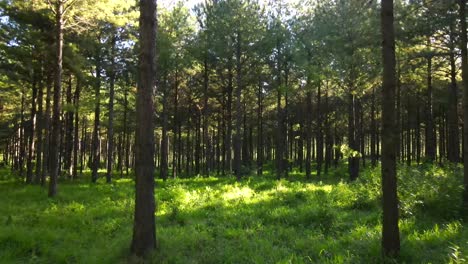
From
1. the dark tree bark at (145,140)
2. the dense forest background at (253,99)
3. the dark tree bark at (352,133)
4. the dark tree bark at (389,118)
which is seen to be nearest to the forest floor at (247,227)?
the dense forest background at (253,99)

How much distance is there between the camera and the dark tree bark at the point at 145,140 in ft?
23.9

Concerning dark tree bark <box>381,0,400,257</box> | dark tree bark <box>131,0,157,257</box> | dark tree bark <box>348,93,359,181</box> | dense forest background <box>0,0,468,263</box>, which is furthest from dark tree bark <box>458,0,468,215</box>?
dark tree bark <box>348,93,359,181</box>

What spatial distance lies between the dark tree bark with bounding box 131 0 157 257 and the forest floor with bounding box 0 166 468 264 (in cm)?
48

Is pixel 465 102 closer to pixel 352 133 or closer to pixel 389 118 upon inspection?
pixel 389 118

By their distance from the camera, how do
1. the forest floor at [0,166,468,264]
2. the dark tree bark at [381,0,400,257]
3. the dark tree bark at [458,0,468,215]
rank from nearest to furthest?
Result: the dark tree bark at [381,0,400,257], the forest floor at [0,166,468,264], the dark tree bark at [458,0,468,215]

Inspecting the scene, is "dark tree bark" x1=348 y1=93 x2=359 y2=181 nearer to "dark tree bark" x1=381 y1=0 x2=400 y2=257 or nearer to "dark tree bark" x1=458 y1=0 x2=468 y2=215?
"dark tree bark" x1=458 y1=0 x2=468 y2=215

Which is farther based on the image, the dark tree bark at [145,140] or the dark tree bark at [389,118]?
the dark tree bark at [145,140]

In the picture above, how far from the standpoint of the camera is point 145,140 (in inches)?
288

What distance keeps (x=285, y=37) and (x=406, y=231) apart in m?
17.7

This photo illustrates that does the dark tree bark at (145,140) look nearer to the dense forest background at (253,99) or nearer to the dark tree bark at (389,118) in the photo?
the dense forest background at (253,99)

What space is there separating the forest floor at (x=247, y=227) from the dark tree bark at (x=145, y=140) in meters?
0.48

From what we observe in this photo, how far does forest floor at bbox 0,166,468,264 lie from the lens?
23.2 feet

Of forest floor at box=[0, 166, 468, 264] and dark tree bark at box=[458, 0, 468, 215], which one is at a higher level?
dark tree bark at box=[458, 0, 468, 215]

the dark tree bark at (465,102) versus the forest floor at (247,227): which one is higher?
the dark tree bark at (465,102)
